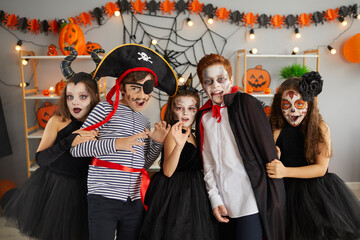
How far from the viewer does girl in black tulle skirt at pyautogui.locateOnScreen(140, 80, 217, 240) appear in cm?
163

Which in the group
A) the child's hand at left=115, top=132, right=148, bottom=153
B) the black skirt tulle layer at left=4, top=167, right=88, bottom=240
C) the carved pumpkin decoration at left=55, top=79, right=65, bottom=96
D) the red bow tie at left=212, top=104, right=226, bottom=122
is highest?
the carved pumpkin decoration at left=55, top=79, right=65, bottom=96

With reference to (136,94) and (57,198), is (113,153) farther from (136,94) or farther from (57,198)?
(57,198)

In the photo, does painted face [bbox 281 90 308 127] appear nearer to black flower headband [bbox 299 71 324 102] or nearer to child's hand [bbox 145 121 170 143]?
black flower headband [bbox 299 71 324 102]

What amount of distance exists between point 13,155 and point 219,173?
3326 millimetres

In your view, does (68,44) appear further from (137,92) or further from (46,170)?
(137,92)

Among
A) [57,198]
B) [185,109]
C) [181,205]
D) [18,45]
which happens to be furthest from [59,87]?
[181,205]

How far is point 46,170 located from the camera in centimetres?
202

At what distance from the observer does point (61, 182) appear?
1937 mm

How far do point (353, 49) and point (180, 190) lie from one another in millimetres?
3289

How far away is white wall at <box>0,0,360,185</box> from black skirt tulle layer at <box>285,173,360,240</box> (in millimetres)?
2519

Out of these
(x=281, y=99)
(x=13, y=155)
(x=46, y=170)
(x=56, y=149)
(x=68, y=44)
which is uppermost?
(x=68, y=44)

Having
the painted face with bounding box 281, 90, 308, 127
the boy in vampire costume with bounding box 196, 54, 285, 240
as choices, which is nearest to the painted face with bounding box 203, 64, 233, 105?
the boy in vampire costume with bounding box 196, 54, 285, 240

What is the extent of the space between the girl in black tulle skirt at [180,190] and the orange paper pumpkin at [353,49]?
295 centimetres

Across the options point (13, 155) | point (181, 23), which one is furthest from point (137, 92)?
point (13, 155)
